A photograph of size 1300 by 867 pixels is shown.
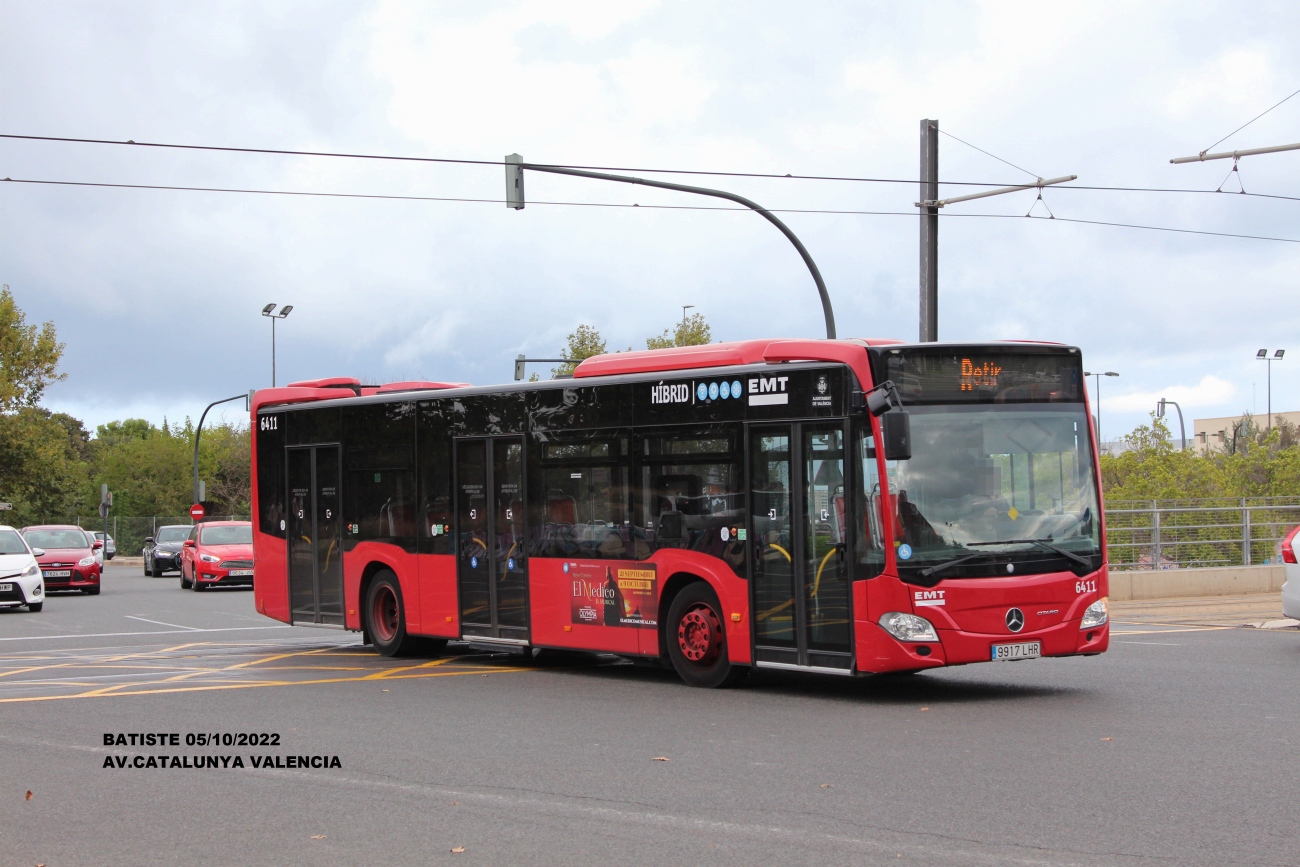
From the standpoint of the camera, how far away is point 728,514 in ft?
41.9

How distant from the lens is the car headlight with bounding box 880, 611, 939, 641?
11.5 meters

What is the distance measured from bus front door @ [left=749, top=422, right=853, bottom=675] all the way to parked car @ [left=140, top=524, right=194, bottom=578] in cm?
3583

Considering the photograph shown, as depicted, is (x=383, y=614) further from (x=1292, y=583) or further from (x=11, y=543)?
(x=11, y=543)

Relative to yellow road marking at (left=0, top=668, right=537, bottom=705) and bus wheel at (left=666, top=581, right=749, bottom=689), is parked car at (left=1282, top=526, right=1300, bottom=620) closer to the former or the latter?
bus wheel at (left=666, top=581, right=749, bottom=689)

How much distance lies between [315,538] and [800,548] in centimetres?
789

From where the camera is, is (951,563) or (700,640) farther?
(700,640)

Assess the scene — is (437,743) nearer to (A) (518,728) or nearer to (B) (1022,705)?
(A) (518,728)

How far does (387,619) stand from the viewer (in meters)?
17.1

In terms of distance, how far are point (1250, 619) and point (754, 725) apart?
40.6 feet

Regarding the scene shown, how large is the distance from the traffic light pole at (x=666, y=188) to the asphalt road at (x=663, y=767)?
25.2 feet

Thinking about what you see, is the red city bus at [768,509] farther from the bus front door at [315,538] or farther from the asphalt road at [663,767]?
the bus front door at [315,538]

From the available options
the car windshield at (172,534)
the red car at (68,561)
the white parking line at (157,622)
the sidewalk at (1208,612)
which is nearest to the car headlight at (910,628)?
the sidewalk at (1208,612)

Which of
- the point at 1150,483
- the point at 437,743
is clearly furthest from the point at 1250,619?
the point at 1150,483

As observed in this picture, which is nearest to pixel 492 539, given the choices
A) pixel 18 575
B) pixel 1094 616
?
pixel 1094 616
